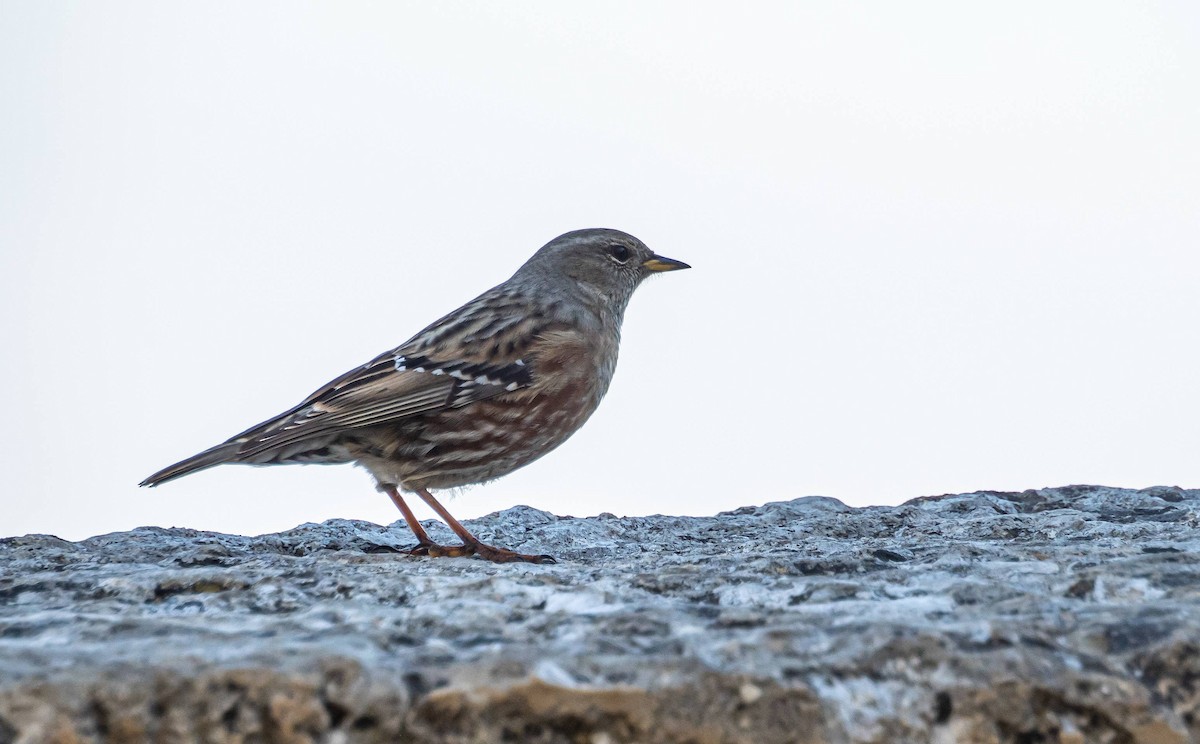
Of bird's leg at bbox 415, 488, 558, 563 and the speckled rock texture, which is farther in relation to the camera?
bird's leg at bbox 415, 488, 558, 563

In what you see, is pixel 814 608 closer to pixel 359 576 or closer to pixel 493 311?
pixel 359 576

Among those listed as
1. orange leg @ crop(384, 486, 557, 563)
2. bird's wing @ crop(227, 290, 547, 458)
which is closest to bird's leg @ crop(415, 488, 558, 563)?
orange leg @ crop(384, 486, 557, 563)

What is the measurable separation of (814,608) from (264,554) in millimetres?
2365

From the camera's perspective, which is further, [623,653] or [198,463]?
[198,463]

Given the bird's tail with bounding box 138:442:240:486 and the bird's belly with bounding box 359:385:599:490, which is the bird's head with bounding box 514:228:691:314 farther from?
the bird's tail with bounding box 138:442:240:486

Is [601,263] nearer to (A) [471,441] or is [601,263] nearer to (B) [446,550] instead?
(A) [471,441]

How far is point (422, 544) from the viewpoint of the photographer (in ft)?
18.3

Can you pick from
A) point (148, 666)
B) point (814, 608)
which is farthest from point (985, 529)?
point (148, 666)

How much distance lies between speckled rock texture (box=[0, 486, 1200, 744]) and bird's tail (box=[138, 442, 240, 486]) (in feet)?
7.43

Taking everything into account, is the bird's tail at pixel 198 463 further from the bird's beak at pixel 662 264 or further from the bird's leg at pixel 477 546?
the bird's beak at pixel 662 264

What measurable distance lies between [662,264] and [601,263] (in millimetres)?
515

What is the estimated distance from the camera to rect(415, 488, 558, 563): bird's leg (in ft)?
15.4

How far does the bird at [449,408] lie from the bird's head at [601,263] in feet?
3.66

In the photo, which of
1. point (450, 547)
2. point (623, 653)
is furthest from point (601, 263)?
point (623, 653)
